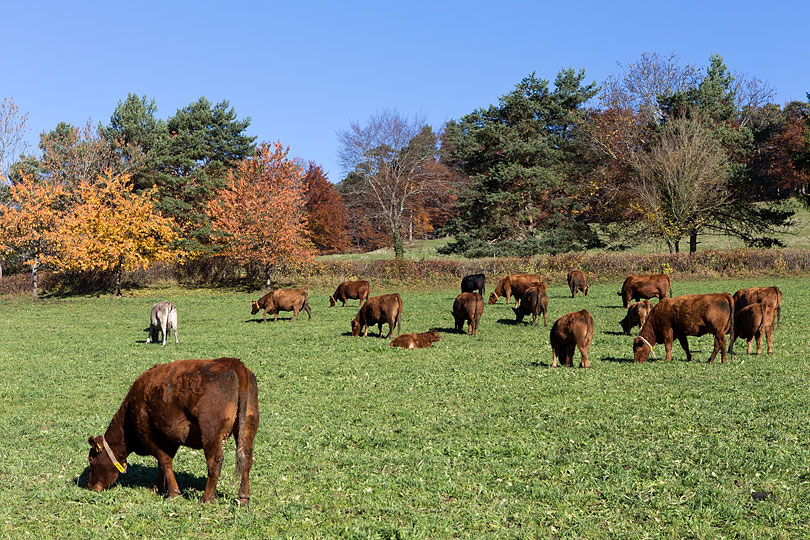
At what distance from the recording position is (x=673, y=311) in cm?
1572

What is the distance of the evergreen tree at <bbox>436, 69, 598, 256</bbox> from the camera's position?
57750 millimetres

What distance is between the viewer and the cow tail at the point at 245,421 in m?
7.12

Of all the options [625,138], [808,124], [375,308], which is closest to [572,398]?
[375,308]

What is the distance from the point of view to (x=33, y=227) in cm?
4491

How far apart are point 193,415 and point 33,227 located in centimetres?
4414

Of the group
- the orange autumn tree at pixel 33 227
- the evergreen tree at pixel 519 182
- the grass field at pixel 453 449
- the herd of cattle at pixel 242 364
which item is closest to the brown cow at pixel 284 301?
the herd of cattle at pixel 242 364

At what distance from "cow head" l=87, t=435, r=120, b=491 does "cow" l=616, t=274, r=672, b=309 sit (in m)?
23.3

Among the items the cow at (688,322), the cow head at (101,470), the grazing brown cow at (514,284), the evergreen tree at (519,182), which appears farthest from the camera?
the evergreen tree at (519,182)

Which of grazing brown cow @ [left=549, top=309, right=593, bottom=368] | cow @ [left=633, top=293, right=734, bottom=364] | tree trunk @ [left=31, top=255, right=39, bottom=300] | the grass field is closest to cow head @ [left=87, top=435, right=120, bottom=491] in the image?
the grass field

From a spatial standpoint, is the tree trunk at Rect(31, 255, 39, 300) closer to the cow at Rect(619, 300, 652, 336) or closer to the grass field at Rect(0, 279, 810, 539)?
the grass field at Rect(0, 279, 810, 539)

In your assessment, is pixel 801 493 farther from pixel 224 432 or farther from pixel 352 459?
pixel 224 432

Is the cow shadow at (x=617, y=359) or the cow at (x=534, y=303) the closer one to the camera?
Answer: the cow shadow at (x=617, y=359)

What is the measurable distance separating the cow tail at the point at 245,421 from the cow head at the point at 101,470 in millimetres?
1701

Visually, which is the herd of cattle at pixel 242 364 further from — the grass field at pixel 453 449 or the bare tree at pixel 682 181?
the bare tree at pixel 682 181
